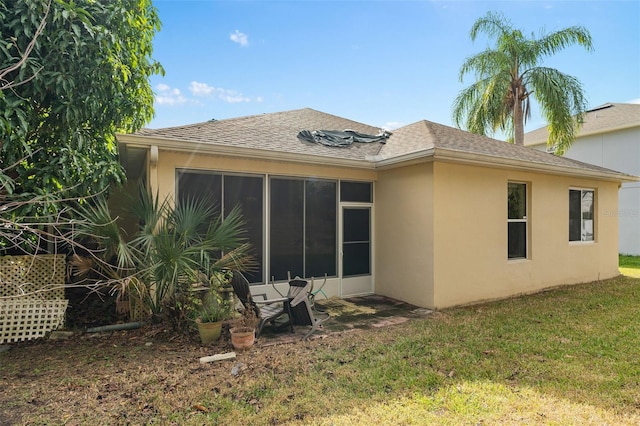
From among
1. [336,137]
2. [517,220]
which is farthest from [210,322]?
[517,220]

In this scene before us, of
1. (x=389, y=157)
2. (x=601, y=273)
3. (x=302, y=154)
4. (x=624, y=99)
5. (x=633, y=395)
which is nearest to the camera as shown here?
(x=633, y=395)

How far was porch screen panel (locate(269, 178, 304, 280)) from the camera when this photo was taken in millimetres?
7457

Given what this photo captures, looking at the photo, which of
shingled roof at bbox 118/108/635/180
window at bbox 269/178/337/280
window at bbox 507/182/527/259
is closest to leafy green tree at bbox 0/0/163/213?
shingled roof at bbox 118/108/635/180

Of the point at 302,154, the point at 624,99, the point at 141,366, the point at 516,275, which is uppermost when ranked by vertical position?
the point at 624,99

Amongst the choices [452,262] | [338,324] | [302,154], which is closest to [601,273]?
[452,262]

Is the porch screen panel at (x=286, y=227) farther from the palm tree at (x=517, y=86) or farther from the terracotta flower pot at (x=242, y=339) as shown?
the palm tree at (x=517, y=86)

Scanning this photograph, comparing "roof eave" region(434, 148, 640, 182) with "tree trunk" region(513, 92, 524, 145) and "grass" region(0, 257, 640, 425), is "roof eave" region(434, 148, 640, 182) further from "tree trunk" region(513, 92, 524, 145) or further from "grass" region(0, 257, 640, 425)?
"tree trunk" region(513, 92, 524, 145)

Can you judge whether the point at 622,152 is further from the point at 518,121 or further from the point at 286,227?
the point at 286,227

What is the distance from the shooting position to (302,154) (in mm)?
7207

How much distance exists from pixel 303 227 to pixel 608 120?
1999 cm

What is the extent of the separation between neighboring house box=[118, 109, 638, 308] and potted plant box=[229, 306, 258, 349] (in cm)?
174

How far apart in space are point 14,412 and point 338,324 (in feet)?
14.5

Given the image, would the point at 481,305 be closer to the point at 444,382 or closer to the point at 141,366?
the point at 444,382

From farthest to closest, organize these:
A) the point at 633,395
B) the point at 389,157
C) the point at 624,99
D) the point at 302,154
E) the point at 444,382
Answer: the point at 624,99, the point at 389,157, the point at 302,154, the point at 444,382, the point at 633,395
